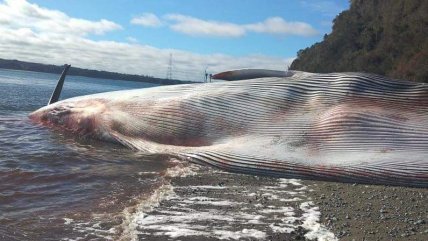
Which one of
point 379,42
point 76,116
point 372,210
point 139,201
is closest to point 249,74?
point 139,201


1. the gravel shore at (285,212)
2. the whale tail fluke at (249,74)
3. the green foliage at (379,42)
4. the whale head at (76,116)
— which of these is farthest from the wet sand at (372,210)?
the green foliage at (379,42)

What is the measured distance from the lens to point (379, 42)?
55781 millimetres

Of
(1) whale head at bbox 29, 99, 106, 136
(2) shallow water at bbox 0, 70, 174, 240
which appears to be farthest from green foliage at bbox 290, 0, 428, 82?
(2) shallow water at bbox 0, 70, 174, 240

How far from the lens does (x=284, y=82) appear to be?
8883 millimetres

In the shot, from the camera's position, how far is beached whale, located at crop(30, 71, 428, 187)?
6.99 metres

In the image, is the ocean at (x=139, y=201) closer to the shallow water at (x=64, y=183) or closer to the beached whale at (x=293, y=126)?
the shallow water at (x=64, y=183)

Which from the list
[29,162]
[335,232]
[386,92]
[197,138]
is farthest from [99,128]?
[335,232]

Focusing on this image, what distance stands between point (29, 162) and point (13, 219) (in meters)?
3.81

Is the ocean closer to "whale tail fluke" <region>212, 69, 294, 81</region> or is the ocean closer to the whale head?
the whale head

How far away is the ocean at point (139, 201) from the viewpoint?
5.39m

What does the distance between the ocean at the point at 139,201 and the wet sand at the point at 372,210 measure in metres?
0.21

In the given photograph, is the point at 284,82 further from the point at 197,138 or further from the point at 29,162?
the point at 29,162

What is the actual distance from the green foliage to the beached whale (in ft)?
98.5

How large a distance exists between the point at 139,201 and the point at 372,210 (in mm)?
2948
